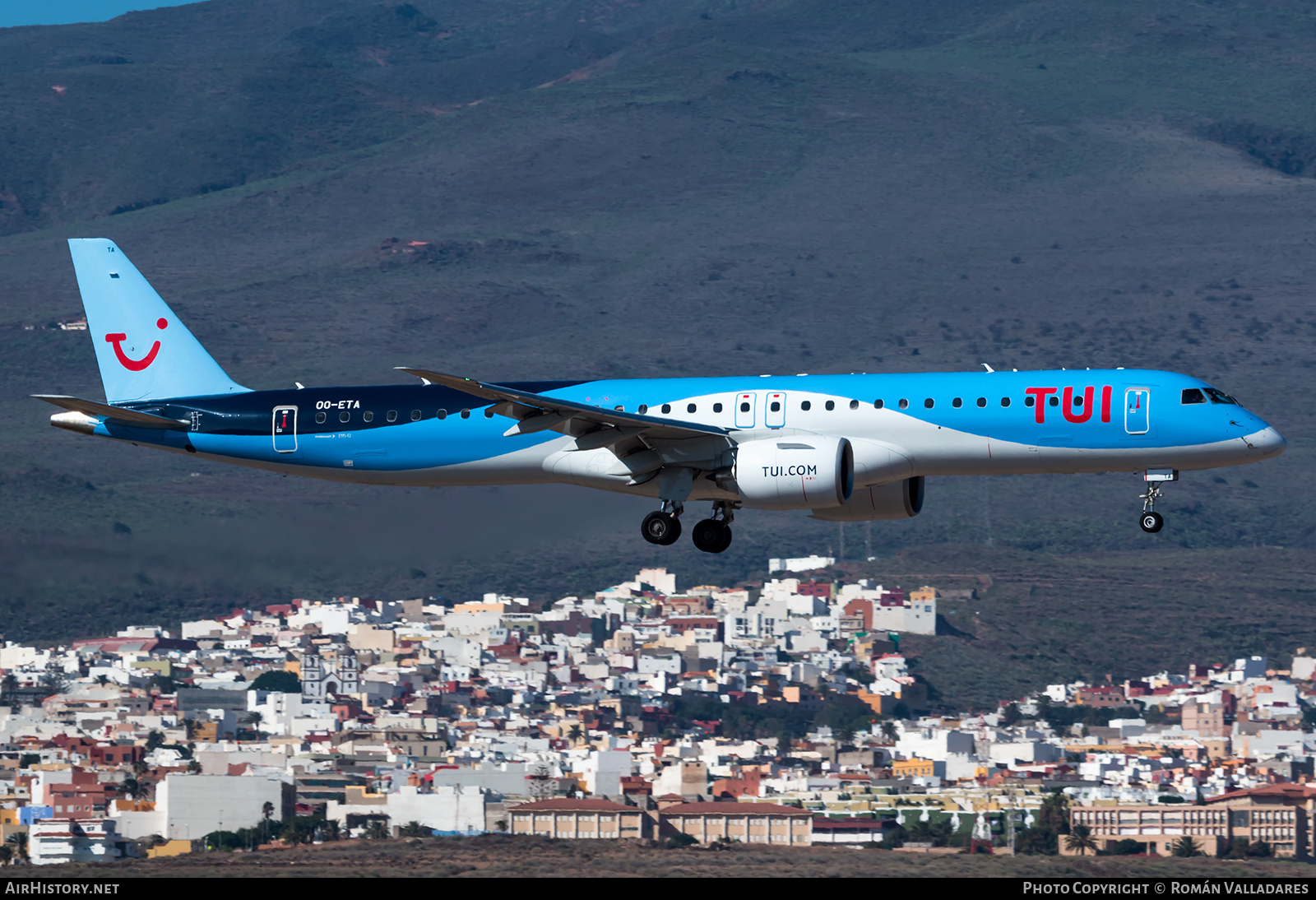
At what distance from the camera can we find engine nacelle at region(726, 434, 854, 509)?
2061 inches

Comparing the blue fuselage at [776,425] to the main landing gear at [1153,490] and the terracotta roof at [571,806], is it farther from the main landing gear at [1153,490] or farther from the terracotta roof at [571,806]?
the terracotta roof at [571,806]

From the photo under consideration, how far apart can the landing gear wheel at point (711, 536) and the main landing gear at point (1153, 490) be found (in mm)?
10717

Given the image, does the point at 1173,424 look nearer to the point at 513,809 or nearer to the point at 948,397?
the point at 948,397

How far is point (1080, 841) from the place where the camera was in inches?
4082

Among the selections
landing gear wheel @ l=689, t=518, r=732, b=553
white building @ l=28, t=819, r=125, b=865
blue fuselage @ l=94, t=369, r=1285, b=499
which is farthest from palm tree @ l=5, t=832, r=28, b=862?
landing gear wheel @ l=689, t=518, r=732, b=553

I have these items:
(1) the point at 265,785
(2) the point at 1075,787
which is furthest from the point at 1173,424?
(2) the point at 1075,787

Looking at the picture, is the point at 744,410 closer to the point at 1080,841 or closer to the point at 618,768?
the point at 1080,841

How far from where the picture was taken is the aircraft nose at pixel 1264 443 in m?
51.8

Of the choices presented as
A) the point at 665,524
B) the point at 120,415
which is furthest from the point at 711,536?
the point at 120,415

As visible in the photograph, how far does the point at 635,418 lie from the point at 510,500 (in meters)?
60.4

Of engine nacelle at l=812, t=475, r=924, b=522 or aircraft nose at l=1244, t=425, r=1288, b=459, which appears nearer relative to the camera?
aircraft nose at l=1244, t=425, r=1288, b=459

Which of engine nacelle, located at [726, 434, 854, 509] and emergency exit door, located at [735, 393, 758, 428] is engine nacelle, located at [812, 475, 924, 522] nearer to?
engine nacelle, located at [726, 434, 854, 509]

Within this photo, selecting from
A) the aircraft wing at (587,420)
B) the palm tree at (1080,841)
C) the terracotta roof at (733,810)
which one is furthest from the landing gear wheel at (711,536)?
the palm tree at (1080,841)

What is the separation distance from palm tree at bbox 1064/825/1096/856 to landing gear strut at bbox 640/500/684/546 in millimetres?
53121
